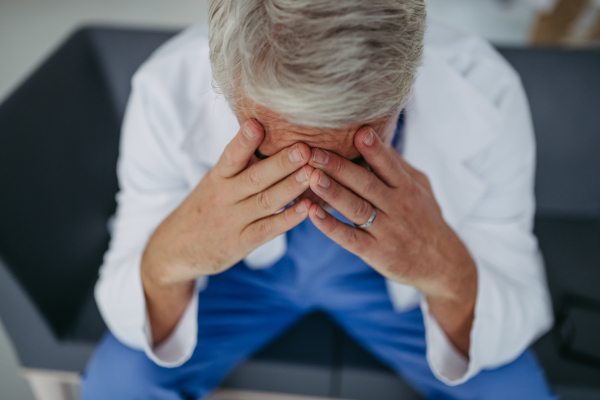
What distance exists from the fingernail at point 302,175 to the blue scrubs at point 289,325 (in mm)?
329

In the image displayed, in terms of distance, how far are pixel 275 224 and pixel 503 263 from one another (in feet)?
1.74

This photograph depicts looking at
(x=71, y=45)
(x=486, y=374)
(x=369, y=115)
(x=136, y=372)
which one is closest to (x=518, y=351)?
(x=486, y=374)

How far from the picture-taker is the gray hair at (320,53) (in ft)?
1.29

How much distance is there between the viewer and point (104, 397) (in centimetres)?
77

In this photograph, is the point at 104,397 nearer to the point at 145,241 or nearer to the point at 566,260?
the point at 145,241

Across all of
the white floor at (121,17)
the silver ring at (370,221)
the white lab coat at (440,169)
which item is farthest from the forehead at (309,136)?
the white floor at (121,17)

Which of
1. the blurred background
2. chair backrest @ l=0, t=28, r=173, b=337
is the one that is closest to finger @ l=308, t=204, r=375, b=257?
chair backrest @ l=0, t=28, r=173, b=337

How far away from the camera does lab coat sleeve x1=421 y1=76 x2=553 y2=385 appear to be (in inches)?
28.3

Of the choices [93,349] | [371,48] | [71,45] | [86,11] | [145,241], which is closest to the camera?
[371,48]

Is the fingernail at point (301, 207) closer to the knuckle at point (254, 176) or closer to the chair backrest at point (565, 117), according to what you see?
the knuckle at point (254, 176)

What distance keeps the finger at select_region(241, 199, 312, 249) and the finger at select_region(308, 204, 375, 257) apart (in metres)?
0.01

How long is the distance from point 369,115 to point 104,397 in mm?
742

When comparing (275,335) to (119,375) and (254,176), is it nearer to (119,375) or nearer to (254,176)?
(119,375)

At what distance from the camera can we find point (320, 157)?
0.46 meters
